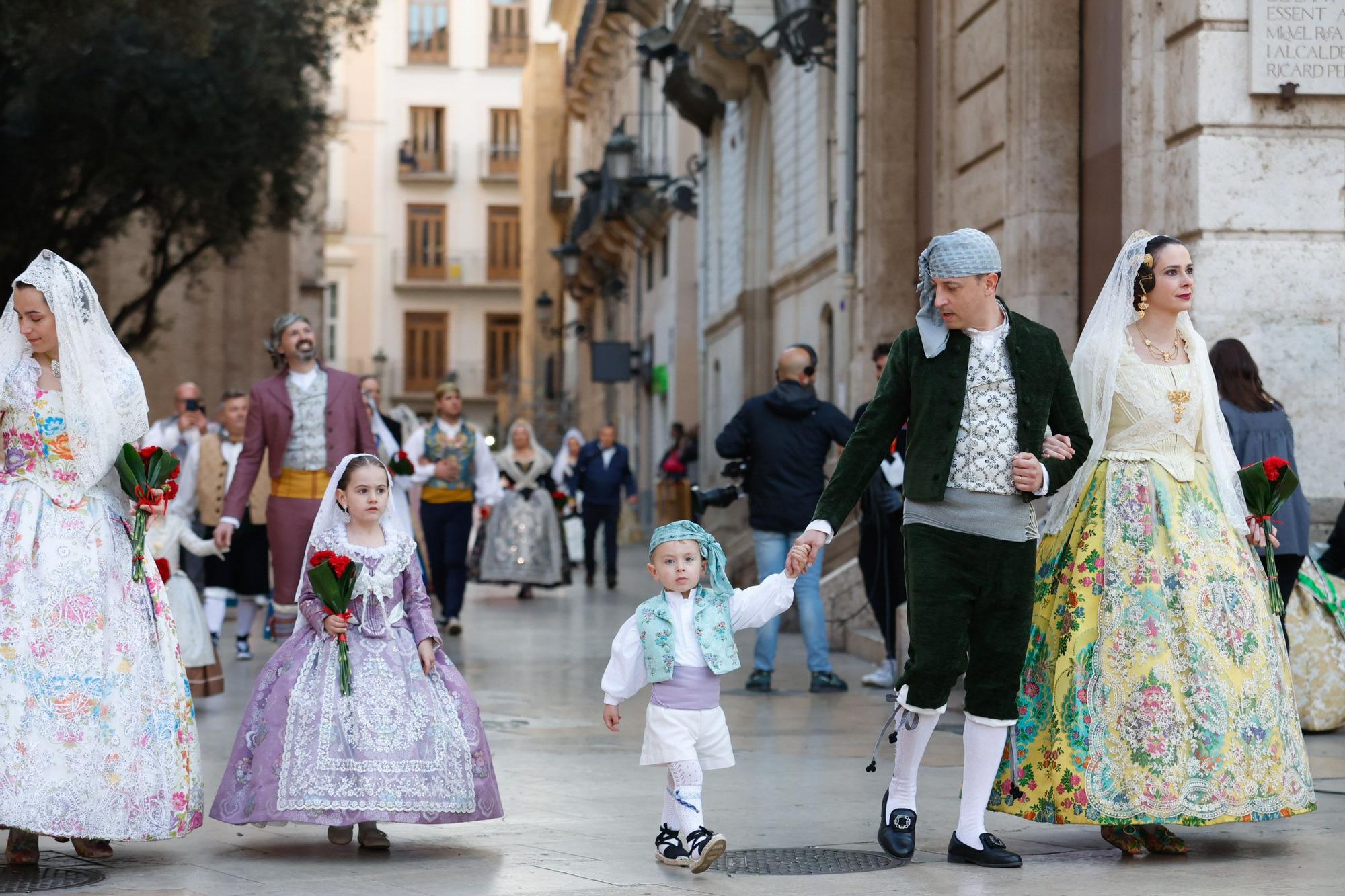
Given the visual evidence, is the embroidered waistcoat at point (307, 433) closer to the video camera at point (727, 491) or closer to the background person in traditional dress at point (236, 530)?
the video camera at point (727, 491)

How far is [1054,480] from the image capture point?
6.32 metres

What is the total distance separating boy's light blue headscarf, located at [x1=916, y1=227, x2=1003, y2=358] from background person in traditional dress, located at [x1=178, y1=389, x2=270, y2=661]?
762cm

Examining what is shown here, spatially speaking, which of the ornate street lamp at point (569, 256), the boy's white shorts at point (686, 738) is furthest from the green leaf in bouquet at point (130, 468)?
the ornate street lamp at point (569, 256)

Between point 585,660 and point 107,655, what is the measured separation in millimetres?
7612

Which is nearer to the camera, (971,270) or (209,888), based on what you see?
(209,888)

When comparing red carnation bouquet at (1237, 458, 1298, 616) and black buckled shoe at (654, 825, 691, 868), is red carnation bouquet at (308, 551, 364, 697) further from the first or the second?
red carnation bouquet at (1237, 458, 1298, 616)

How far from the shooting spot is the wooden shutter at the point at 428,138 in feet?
236

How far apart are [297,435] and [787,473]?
9.65ft

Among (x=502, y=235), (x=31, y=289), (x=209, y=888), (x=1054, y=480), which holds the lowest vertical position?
(x=209, y=888)

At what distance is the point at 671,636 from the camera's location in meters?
6.37

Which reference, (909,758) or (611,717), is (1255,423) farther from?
(611,717)

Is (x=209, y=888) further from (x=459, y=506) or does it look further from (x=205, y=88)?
(x=205, y=88)

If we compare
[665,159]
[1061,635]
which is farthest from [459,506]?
[665,159]

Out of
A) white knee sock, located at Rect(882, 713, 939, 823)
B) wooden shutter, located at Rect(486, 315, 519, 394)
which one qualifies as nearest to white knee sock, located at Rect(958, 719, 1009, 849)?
white knee sock, located at Rect(882, 713, 939, 823)
